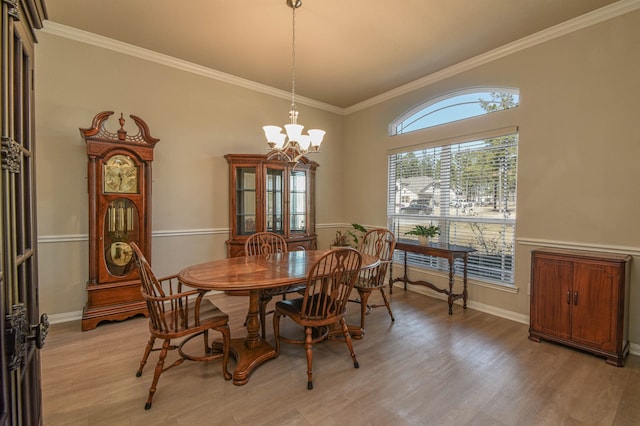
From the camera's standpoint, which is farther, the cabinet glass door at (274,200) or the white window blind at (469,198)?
the cabinet glass door at (274,200)

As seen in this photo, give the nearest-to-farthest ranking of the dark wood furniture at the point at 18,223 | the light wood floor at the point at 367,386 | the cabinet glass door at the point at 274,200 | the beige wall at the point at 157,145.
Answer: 1. the dark wood furniture at the point at 18,223
2. the light wood floor at the point at 367,386
3. the beige wall at the point at 157,145
4. the cabinet glass door at the point at 274,200

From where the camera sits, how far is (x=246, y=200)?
13.4 feet

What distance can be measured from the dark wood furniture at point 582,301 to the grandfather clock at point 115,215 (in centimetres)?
408

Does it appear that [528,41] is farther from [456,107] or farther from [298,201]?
[298,201]

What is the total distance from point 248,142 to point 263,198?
37.9 inches

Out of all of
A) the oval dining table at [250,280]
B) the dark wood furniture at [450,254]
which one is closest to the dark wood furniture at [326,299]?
the oval dining table at [250,280]

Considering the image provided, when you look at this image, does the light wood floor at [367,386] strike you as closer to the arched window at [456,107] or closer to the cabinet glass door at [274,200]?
the cabinet glass door at [274,200]

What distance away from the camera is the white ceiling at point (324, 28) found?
2.66 meters

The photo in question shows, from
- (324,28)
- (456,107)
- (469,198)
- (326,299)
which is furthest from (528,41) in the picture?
(326,299)

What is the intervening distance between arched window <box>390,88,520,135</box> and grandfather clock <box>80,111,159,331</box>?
3.54 meters

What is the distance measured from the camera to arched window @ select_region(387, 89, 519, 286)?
3436 mm

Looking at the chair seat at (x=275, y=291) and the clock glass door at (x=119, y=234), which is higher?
the clock glass door at (x=119, y=234)

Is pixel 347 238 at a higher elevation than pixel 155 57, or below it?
below

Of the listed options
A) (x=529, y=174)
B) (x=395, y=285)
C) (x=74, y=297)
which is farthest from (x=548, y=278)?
(x=74, y=297)
